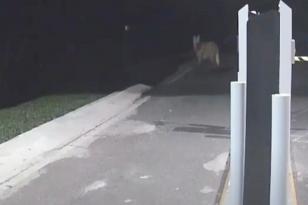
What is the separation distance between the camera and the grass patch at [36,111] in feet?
32.0

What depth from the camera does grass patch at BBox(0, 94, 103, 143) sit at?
9.77m

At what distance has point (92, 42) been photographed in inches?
870

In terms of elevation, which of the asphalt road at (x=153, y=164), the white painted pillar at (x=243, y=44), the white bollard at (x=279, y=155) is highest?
the white painted pillar at (x=243, y=44)

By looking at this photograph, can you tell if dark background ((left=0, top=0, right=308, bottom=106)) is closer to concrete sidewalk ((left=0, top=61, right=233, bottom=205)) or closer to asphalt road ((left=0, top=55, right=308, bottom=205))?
asphalt road ((left=0, top=55, right=308, bottom=205))

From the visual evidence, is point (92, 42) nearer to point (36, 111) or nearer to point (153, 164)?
point (36, 111)

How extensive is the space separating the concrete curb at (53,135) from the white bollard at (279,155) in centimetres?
378

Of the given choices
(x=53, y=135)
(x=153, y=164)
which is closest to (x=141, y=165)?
(x=153, y=164)

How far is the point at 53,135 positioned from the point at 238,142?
18.9ft

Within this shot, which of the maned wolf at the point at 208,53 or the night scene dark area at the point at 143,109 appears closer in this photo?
the night scene dark area at the point at 143,109

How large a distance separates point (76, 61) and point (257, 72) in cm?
1664

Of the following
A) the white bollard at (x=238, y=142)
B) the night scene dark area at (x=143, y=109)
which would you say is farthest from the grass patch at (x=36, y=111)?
the white bollard at (x=238, y=142)

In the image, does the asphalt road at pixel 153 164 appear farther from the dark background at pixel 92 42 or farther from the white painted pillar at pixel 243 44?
the white painted pillar at pixel 243 44

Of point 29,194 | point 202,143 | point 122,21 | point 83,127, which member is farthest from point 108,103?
point 122,21

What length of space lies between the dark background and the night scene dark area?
0.18 ft
